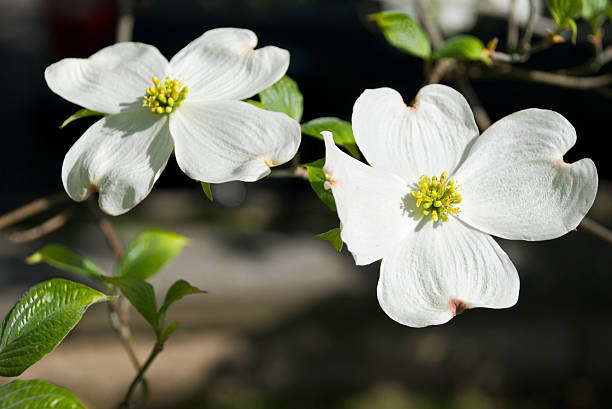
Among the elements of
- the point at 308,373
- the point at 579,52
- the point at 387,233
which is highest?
the point at 387,233

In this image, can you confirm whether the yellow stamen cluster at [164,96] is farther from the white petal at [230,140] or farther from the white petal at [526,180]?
the white petal at [526,180]

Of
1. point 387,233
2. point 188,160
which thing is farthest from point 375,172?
point 188,160

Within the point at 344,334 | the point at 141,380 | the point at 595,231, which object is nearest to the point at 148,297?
the point at 141,380

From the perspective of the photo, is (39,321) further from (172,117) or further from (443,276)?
(443,276)

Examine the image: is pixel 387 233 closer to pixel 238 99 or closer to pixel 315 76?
pixel 238 99

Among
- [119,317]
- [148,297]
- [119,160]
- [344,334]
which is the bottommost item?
[344,334]

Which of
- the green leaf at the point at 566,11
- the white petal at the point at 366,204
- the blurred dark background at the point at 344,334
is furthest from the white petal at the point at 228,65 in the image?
the blurred dark background at the point at 344,334

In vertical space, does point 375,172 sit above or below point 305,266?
above
